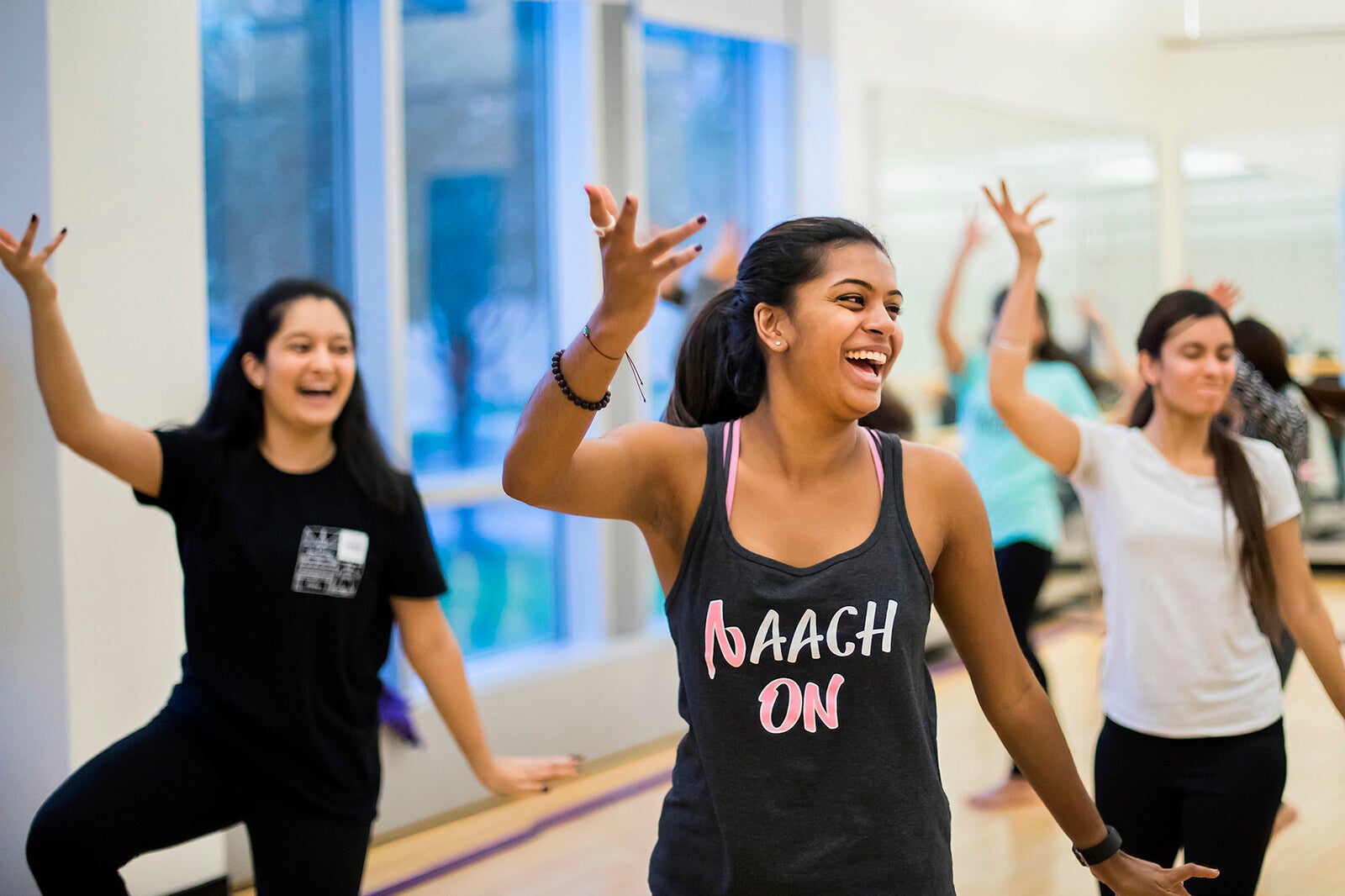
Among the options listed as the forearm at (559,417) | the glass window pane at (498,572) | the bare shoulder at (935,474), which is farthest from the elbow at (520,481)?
the glass window pane at (498,572)

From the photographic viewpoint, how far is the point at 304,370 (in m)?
2.53

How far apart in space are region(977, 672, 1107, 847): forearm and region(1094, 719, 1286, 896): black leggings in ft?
2.21

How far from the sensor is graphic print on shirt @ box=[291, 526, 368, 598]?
2359mm

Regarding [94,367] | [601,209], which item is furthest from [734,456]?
[94,367]

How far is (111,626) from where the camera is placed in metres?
3.06

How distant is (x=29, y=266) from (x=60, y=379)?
21 centimetres

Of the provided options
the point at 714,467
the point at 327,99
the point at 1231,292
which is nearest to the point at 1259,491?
the point at 1231,292

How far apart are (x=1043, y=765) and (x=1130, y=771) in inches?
31.0

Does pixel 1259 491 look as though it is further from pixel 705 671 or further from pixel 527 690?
pixel 527 690

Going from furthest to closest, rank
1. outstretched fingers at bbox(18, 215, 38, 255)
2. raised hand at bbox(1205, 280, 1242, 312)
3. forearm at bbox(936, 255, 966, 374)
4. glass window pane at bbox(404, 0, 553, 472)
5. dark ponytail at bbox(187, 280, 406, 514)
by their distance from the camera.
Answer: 1. forearm at bbox(936, 255, 966, 374)
2. glass window pane at bbox(404, 0, 553, 472)
3. raised hand at bbox(1205, 280, 1242, 312)
4. dark ponytail at bbox(187, 280, 406, 514)
5. outstretched fingers at bbox(18, 215, 38, 255)

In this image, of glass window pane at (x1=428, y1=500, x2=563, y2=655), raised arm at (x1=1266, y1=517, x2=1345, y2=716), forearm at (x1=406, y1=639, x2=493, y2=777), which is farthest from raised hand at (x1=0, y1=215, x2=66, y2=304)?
raised arm at (x1=1266, y1=517, x2=1345, y2=716)

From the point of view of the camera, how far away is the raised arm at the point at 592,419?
50.4 inches

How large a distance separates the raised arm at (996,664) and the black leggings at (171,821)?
123cm

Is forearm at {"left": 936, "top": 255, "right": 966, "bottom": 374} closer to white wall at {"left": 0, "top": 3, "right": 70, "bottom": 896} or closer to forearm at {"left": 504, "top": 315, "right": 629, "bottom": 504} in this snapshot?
white wall at {"left": 0, "top": 3, "right": 70, "bottom": 896}
